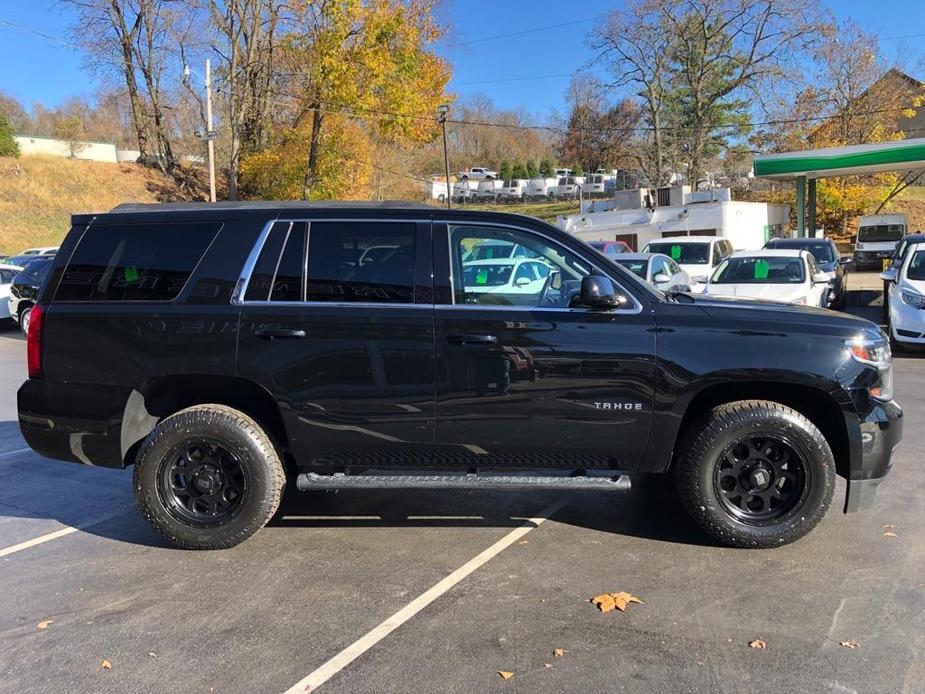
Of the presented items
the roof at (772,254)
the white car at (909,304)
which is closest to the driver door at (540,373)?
the white car at (909,304)

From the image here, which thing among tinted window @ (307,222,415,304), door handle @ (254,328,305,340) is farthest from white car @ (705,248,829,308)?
door handle @ (254,328,305,340)

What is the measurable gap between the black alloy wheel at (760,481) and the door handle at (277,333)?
2481mm

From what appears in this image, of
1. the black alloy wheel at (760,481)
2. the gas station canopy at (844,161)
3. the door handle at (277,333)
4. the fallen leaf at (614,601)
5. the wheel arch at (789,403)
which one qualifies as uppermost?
the gas station canopy at (844,161)

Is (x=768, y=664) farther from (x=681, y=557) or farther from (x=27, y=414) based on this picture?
(x=27, y=414)

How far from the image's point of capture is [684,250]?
1752 centimetres

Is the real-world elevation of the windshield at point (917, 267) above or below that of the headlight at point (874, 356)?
above

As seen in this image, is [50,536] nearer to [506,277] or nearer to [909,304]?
[506,277]

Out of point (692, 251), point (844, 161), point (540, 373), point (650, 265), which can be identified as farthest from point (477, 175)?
point (540, 373)

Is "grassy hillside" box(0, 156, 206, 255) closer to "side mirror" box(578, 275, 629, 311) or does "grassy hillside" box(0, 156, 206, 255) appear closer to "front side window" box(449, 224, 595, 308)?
"front side window" box(449, 224, 595, 308)

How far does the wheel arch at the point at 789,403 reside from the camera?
417 cm

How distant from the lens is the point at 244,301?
4199mm

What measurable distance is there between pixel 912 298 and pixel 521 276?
8.55 metres

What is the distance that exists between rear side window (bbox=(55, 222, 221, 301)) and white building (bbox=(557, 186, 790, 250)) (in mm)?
25885

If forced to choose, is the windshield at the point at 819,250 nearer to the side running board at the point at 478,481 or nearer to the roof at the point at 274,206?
the side running board at the point at 478,481
